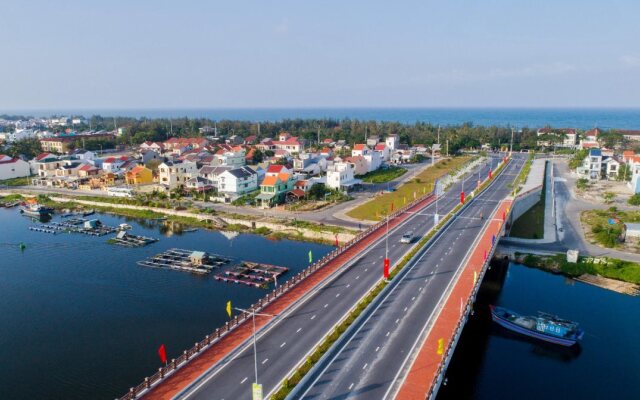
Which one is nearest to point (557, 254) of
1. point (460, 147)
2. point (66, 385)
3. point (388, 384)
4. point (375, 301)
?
point (375, 301)

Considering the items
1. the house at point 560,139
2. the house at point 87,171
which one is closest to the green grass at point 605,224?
the house at point 560,139

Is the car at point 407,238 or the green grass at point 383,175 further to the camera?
the green grass at point 383,175

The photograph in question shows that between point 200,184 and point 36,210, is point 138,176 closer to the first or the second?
point 200,184

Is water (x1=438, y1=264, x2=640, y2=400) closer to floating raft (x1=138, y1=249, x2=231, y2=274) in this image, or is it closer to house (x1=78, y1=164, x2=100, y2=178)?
floating raft (x1=138, y1=249, x2=231, y2=274)

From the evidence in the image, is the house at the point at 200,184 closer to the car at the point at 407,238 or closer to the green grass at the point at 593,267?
the car at the point at 407,238

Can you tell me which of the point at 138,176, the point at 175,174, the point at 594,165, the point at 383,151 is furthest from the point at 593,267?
the point at 138,176

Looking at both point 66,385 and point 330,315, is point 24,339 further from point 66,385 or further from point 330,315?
point 330,315
